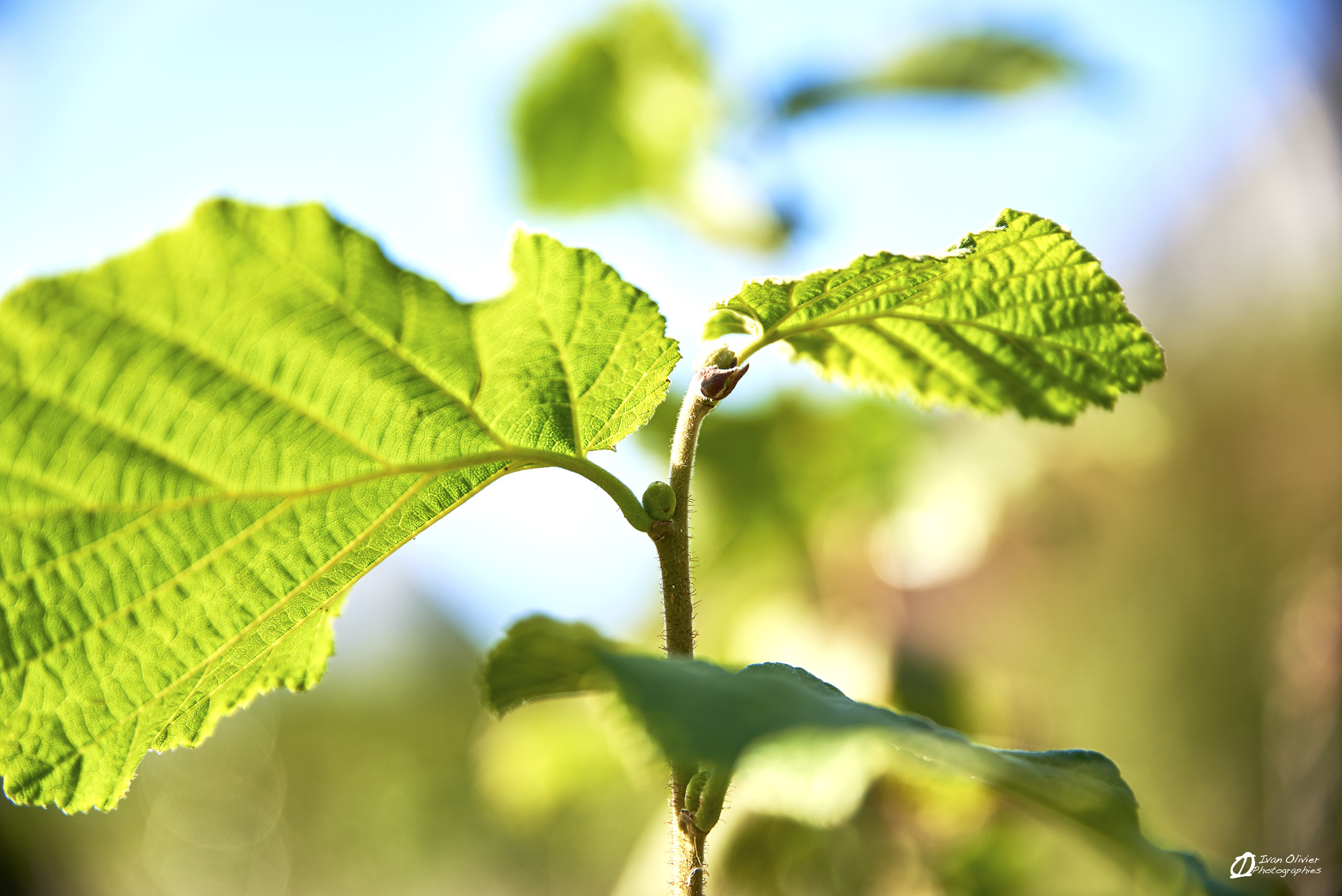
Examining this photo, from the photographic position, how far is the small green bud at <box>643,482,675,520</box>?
0.43 meters

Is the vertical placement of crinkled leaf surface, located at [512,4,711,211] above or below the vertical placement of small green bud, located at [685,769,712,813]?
above

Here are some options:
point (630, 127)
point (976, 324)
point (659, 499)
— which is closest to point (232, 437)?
point (659, 499)

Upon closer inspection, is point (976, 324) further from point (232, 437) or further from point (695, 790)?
point (232, 437)

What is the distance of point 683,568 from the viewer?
1.45 feet

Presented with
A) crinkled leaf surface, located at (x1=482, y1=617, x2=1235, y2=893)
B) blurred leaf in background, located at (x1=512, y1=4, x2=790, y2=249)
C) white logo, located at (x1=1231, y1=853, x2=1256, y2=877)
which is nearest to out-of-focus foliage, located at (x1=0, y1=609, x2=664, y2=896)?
blurred leaf in background, located at (x1=512, y1=4, x2=790, y2=249)

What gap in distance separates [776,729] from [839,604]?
1383 mm

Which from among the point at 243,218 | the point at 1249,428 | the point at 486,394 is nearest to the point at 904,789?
the point at 486,394

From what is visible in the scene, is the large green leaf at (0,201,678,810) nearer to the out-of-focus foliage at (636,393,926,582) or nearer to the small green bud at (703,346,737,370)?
the small green bud at (703,346,737,370)

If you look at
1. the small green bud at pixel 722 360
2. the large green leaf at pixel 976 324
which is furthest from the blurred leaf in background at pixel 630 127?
the small green bud at pixel 722 360

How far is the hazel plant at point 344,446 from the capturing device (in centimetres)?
33

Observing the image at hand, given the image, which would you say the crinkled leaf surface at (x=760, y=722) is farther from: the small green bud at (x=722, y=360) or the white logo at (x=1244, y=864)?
the white logo at (x=1244, y=864)

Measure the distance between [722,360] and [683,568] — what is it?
112 mm

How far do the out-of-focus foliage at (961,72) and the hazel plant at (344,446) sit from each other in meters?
1.02

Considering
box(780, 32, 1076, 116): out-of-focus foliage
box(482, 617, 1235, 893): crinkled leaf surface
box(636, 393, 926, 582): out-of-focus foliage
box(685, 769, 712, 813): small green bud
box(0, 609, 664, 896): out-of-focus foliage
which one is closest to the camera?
box(482, 617, 1235, 893): crinkled leaf surface
